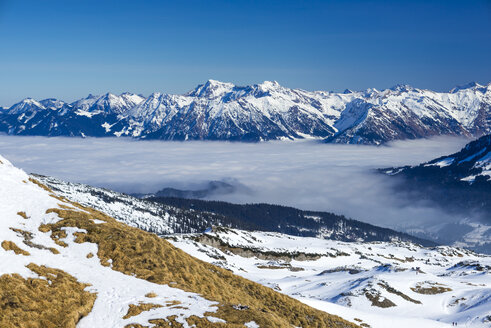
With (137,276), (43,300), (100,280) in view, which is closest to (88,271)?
(100,280)

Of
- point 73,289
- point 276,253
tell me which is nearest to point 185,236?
point 276,253

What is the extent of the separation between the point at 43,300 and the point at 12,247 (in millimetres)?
8183

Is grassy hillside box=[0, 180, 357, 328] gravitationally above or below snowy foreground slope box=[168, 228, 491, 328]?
above

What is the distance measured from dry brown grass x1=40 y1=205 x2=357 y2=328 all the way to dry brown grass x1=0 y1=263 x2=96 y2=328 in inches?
204

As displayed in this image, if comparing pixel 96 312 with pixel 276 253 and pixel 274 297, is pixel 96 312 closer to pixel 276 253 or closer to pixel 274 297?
pixel 274 297

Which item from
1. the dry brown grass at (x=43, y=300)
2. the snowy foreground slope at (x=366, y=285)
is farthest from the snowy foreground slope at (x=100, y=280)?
the snowy foreground slope at (x=366, y=285)

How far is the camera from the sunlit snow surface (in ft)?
90.0

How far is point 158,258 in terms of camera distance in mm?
37906

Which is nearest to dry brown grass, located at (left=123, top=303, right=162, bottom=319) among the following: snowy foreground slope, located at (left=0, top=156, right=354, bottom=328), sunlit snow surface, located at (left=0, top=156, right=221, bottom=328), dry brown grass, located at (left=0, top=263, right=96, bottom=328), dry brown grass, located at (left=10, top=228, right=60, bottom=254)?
snowy foreground slope, located at (left=0, top=156, right=354, bottom=328)

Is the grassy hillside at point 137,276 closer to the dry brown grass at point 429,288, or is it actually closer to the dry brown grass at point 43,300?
the dry brown grass at point 43,300

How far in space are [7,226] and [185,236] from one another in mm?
135565

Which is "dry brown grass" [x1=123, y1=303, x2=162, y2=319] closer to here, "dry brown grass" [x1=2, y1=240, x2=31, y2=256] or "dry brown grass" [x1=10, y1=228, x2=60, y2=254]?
"dry brown grass" [x1=10, y1=228, x2=60, y2=254]

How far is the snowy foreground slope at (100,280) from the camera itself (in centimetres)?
2678

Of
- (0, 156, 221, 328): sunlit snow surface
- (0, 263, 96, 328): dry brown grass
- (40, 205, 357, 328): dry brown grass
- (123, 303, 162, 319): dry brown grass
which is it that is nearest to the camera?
(0, 263, 96, 328): dry brown grass
